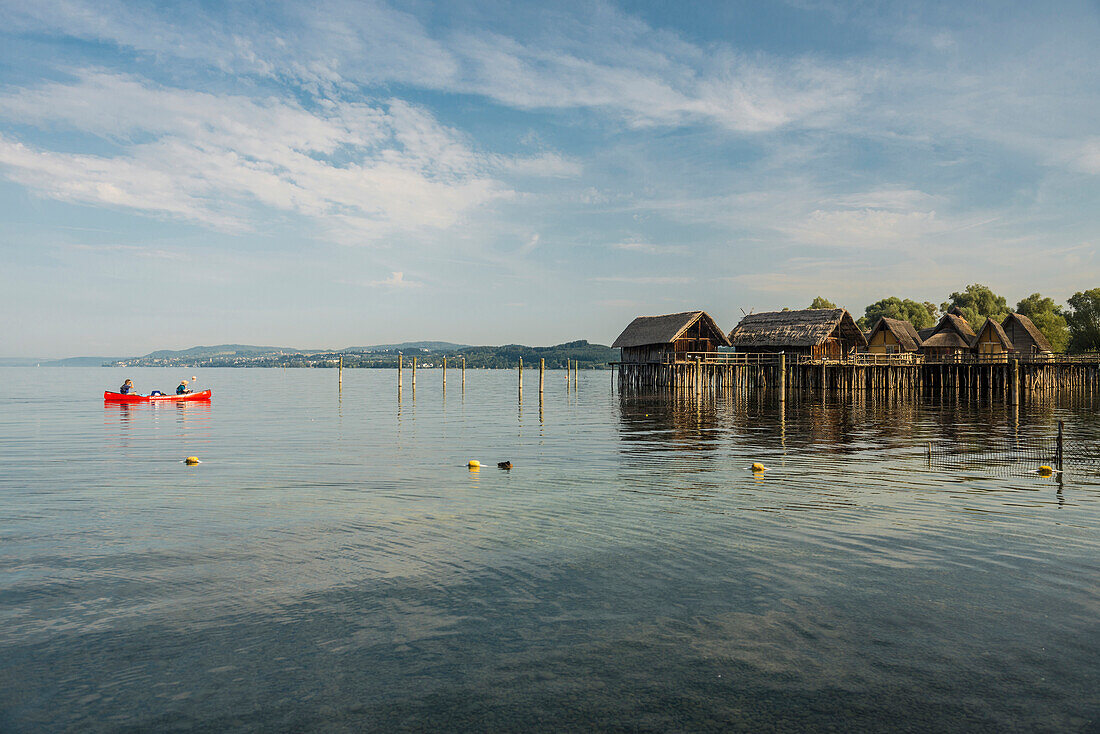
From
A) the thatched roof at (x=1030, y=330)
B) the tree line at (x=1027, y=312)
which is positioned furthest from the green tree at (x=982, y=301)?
the thatched roof at (x=1030, y=330)

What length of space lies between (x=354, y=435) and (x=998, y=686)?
98.2ft

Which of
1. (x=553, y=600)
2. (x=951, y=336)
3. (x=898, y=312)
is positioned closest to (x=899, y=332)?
(x=951, y=336)

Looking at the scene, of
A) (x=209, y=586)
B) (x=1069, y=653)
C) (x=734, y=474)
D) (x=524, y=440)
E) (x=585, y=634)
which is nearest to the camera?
(x=1069, y=653)

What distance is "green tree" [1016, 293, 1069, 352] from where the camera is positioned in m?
98.2

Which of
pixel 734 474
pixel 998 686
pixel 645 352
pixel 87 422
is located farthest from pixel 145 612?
pixel 645 352

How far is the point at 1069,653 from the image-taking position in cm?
777

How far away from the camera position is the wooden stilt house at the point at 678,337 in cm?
6531

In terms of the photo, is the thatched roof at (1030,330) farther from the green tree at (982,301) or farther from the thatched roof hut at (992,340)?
the green tree at (982,301)

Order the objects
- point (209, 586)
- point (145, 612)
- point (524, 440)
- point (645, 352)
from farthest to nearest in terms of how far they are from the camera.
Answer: point (645, 352) < point (524, 440) < point (209, 586) < point (145, 612)

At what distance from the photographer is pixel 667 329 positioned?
67375 mm

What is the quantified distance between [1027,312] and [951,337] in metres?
38.0

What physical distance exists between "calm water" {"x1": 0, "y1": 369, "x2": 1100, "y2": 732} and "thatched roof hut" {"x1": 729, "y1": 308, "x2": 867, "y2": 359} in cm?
4585

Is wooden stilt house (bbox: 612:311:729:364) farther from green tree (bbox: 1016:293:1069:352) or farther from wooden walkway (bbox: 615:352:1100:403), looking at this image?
green tree (bbox: 1016:293:1069:352)

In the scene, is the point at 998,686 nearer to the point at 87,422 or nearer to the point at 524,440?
the point at 524,440
